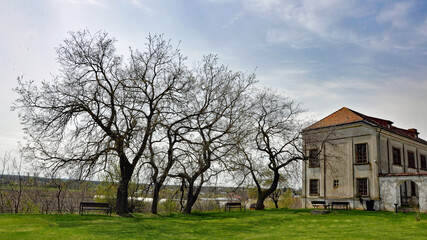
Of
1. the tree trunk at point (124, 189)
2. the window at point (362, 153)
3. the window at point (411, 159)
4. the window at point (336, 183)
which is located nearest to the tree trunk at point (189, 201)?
the tree trunk at point (124, 189)

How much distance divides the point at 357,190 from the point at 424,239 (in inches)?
711

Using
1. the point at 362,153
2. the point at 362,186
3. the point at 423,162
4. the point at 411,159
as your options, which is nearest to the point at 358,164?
the point at 362,153

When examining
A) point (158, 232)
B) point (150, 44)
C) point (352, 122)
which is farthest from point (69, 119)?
point (352, 122)

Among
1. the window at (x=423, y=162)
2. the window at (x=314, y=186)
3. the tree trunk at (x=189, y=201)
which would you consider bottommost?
the tree trunk at (x=189, y=201)

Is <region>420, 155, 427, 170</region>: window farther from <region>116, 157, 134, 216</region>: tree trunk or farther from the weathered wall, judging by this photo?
<region>116, 157, 134, 216</region>: tree trunk

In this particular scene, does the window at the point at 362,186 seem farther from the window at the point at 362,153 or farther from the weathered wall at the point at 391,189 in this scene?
the window at the point at 362,153

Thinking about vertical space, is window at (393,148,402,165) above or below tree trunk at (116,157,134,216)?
above

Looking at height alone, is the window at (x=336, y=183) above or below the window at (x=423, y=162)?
below

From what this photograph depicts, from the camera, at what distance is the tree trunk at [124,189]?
65.2 feet

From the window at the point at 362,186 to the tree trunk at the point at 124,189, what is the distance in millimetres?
19446

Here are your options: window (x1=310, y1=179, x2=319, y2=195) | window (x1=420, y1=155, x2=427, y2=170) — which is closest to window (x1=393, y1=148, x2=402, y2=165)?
window (x1=420, y1=155, x2=427, y2=170)

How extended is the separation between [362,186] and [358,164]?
6.16 feet

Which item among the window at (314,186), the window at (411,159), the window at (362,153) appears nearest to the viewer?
the window at (362,153)

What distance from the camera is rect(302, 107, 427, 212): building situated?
89.5ft
